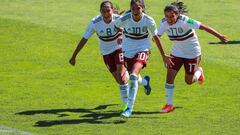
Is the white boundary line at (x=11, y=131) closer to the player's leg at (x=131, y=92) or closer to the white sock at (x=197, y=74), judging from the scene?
the player's leg at (x=131, y=92)

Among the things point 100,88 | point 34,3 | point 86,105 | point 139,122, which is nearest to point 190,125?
point 139,122

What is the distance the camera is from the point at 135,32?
14539mm

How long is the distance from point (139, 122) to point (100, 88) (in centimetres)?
351

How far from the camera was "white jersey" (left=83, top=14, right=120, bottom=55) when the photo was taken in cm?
1462

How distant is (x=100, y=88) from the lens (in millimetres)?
16969

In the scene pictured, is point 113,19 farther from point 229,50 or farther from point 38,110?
point 229,50

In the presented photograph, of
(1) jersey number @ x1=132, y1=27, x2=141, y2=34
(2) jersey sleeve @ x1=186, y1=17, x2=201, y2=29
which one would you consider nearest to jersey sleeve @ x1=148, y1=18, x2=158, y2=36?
(1) jersey number @ x1=132, y1=27, x2=141, y2=34

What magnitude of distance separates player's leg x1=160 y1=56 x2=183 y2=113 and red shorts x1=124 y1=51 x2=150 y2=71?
0.57m

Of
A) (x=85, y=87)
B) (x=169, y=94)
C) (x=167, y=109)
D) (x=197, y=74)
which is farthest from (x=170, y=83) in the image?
(x=85, y=87)

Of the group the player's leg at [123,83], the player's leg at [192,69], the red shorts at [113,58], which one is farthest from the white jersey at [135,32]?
the player's leg at [192,69]

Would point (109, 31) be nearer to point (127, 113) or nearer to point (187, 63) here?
point (187, 63)

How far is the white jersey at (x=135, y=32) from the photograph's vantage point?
563 inches

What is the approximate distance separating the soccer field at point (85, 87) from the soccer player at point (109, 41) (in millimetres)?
649

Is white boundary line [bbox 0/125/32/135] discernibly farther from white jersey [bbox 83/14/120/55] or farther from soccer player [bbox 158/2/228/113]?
soccer player [bbox 158/2/228/113]
